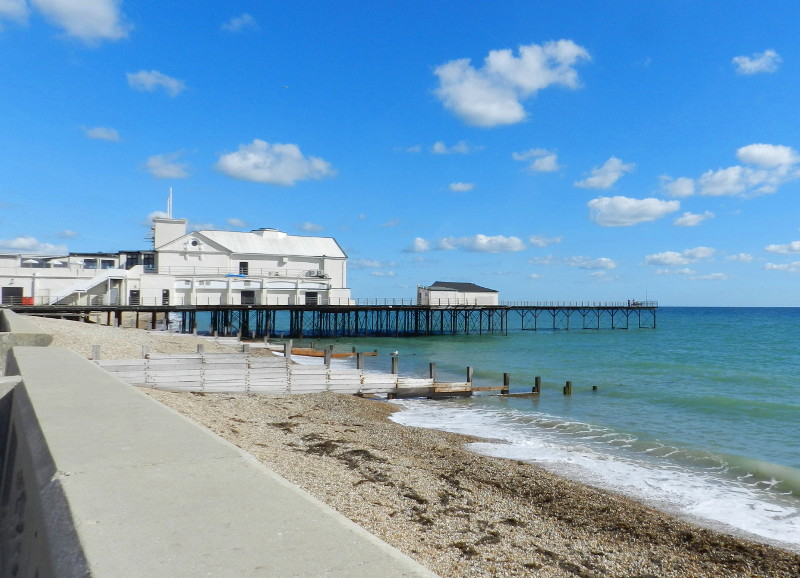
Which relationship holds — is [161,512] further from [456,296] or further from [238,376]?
[456,296]

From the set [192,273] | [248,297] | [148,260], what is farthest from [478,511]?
[148,260]

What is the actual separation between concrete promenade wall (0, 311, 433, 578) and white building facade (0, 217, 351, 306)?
1750 inches

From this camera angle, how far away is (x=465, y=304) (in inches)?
2532

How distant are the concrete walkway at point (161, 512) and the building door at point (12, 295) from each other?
44870 millimetres

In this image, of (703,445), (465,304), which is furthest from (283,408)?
(465,304)

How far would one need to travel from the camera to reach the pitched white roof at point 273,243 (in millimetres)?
55656

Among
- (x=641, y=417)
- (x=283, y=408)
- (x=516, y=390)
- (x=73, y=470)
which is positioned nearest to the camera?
(x=73, y=470)

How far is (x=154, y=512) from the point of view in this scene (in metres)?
2.61

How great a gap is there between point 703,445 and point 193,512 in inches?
630

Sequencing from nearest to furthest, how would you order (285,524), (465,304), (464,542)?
(285,524)
(464,542)
(465,304)

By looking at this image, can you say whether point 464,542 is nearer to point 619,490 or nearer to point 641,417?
point 619,490

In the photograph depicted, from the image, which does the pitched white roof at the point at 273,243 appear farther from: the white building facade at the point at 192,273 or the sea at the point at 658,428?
the sea at the point at 658,428

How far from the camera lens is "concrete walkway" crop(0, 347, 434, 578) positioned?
2.17 m

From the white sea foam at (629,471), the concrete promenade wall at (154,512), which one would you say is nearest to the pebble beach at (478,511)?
the white sea foam at (629,471)
